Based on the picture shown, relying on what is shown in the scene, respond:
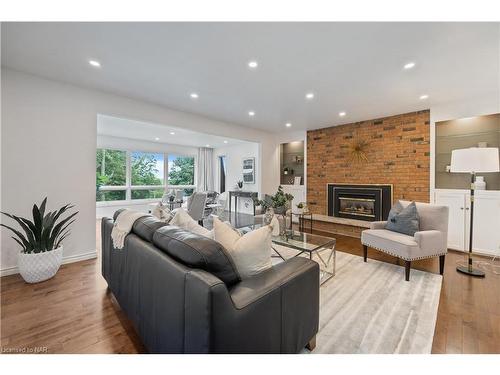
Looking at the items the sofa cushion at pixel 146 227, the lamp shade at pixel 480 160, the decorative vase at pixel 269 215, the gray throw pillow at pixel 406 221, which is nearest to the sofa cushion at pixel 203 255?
the sofa cushion at pixel 146 227

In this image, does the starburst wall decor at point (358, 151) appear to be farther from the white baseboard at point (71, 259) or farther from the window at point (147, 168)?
the window at point (147, 168)

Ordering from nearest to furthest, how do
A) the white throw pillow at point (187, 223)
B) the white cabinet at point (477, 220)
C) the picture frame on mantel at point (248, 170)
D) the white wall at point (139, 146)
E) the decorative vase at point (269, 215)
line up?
1. the white throw pillow at point (187, 223)
2. the decorative vase at point (269, 215)
3. the white cabinet at point (477, 220)
4. the white wall at point (139, 146)
5. the picture frame on mantel at point (248, 170)

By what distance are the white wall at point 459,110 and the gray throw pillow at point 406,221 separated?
1.52 meters

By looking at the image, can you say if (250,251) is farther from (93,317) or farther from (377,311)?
(93,317)

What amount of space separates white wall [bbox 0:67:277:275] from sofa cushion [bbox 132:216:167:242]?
2052 mm

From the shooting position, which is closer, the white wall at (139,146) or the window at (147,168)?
the white wall at (139,146)

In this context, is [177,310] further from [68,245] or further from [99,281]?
[68,245]

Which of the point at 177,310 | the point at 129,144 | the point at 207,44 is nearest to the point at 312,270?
the point at 177,310

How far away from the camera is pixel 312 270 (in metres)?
1.41

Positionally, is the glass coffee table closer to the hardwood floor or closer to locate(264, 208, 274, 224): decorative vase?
locate(264, 208, 274, 224): decorative vase

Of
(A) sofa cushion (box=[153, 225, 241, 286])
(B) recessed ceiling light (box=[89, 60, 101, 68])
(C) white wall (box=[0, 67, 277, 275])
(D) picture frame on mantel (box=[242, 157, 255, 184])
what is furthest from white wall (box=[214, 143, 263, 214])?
(A) sofa cushion (box=[153, 225, 241, 286])

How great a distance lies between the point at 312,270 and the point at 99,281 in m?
2.42

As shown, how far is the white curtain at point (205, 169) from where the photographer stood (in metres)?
8.38

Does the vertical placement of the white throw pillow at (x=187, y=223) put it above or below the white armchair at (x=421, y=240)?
above
